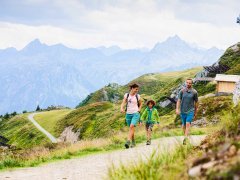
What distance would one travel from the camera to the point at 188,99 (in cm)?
1783

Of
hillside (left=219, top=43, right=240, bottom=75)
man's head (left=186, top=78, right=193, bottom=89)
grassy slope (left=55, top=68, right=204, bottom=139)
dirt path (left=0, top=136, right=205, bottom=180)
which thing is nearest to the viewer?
dirt path (left=0, top=136, right=205, bottom=180)

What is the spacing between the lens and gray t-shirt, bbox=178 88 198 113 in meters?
17.8

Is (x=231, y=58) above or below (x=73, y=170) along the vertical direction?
above

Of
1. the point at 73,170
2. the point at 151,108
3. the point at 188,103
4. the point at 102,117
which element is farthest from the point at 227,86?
the point at 73,170

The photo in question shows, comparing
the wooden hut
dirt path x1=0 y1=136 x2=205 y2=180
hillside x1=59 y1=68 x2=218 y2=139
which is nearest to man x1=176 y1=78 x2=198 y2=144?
dirt path x1=0 y1=136 x2=205 y2=180

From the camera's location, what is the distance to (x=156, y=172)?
8469 mm

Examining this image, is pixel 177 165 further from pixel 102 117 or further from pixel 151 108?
pixel 102 117

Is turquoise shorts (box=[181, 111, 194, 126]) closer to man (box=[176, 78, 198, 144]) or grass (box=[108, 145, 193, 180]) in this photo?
man (box=[176, 78, 198, 144])

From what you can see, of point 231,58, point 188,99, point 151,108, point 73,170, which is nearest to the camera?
A: point 73,170

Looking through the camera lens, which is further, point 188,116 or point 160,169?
point 188,116

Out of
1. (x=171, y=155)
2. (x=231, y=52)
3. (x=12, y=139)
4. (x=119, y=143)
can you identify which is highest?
(x=231, y=52)

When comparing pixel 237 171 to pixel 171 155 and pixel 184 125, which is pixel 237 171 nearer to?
pixel 171 155

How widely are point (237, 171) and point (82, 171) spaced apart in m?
9.04

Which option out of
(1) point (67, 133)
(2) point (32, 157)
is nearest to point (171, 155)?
(2) point (32, 157)
